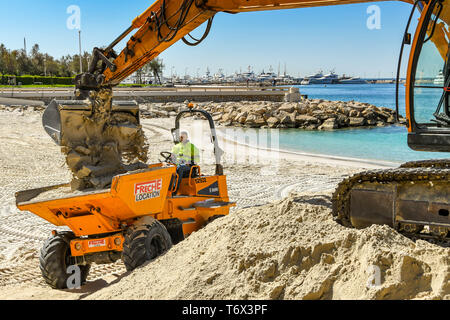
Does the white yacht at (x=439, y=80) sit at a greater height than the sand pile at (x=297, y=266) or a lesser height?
greater

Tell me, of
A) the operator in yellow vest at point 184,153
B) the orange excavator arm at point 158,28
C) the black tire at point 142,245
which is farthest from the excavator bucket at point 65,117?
the black tire at point 142,245

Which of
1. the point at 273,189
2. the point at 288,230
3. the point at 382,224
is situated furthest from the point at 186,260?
the point at 273,189

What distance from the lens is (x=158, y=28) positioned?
7.12m

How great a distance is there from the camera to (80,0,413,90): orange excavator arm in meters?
6.32

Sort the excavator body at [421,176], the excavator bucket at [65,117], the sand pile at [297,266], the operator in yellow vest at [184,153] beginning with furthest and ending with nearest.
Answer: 1. the excavator bucket at [65,117]
2. the operator in yellow vest at [184,153]
3. the excavator body at [421,176]
4. the sand pile at [297,266]

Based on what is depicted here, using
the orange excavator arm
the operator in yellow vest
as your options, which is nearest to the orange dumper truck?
the operator in yellow vest

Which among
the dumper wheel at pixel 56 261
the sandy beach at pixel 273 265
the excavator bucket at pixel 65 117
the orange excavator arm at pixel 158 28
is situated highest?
the orange excavator arm at pixel 158 28

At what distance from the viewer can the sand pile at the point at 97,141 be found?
8.10 meters

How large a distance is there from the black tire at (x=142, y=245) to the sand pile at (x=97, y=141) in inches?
116

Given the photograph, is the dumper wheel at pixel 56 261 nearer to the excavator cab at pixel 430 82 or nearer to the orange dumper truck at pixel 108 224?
the orange dumper truck at pixel 108 224

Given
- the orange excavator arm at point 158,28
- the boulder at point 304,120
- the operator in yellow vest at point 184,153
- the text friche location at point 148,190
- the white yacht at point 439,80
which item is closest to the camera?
the white yacht at point 439,80

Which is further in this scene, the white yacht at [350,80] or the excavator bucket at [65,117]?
the white yacht at [350,80]

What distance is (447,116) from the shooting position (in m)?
4.35

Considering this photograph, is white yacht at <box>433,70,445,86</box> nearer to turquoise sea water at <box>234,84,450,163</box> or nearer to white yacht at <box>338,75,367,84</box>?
turquoise sea water at <box>234,84,450,163</box>
